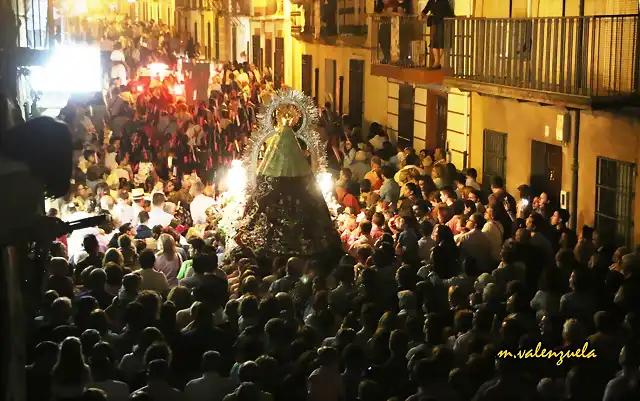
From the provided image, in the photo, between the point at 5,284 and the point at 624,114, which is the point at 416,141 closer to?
the point at 624,114

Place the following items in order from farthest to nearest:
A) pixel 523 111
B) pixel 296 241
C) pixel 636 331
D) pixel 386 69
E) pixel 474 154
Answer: pixel 386 69 → pixel 474 154 → pixel 523 111 → pixel 296 241 → pixel 636 331

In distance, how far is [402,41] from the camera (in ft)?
73.5

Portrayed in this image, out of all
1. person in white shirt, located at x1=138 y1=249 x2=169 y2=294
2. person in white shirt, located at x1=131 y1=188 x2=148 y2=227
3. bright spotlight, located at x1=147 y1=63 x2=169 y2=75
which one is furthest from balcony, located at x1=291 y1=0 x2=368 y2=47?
person in white shirt, located at x1=138 y1=249 x2=169 y2=294

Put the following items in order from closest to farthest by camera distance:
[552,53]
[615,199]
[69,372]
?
[69,372], [615,199], [552,53]

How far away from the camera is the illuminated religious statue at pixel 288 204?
41.9 feet

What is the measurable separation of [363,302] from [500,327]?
4.24 ft

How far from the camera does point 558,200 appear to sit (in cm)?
1723

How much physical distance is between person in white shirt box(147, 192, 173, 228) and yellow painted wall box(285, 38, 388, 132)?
11.1m

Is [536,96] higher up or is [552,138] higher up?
[536,96]

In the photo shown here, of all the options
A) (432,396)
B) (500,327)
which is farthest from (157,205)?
(432,396)

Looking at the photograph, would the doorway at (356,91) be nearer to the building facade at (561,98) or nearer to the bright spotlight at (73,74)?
the bright spotlight at (73,74)

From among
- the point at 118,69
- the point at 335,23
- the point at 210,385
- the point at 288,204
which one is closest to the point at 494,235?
the point at 288,204

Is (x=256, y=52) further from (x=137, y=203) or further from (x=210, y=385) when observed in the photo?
(x=210, y=385)

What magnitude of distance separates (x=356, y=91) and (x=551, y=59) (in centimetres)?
1236
